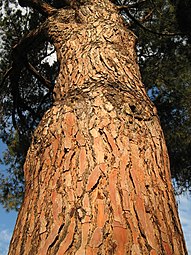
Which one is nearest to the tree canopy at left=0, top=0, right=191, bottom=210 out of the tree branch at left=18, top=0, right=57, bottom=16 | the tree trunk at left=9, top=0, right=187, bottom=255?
the tree branch at left=18, top=0, right=57, bottom=16

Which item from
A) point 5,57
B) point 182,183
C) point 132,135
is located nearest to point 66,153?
point 132,135

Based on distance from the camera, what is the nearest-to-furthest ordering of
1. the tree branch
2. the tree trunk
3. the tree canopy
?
1. the tree trunk
2. the tree branch
3. the tree canopy

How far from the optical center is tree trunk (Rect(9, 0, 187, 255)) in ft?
3.41

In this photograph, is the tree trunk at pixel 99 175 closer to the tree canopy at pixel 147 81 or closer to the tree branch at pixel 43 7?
the tree branch at pixel 43 7

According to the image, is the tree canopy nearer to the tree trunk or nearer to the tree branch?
the tree branch

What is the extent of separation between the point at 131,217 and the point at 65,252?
9.3 inches

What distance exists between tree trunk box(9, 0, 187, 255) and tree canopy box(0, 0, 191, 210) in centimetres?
277

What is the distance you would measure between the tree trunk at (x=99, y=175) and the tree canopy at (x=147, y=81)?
2.77 m

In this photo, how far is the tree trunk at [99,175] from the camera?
1.04 m

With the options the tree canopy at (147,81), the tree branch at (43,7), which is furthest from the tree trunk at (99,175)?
the tree canopy at (147,81)

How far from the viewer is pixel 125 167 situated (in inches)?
47.6

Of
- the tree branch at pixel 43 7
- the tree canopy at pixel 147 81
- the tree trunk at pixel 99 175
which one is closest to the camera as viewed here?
the tree trunk at pixel 99 175

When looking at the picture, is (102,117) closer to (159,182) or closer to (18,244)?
(159,182)

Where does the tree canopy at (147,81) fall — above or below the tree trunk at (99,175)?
above
